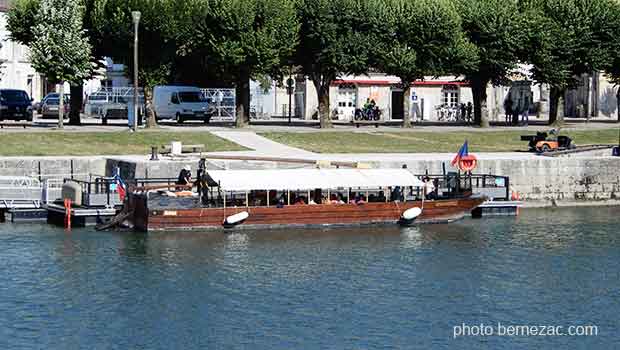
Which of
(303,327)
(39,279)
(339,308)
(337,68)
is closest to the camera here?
(303,327)

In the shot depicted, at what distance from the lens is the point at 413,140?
73.1 metres

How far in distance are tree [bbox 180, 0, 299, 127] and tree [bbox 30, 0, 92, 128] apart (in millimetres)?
5987

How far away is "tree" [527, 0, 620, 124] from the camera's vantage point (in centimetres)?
8162

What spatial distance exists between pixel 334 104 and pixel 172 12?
28158mm

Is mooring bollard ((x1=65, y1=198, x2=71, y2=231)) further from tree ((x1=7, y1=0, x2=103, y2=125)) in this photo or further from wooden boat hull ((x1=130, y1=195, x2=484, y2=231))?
tree ((x1=7, y1=0, x2=103, y2=125))

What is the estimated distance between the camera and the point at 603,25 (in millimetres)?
82875

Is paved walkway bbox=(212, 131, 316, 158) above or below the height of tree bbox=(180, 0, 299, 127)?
below

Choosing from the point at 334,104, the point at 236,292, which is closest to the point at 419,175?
the point at 236,292

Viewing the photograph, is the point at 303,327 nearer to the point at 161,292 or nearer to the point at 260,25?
the point at 161,292

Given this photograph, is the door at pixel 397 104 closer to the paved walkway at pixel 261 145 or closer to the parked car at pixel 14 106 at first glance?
the paved walkway at pixel 261 145

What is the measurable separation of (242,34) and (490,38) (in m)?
16.2

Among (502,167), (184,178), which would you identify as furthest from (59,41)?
(502,167)

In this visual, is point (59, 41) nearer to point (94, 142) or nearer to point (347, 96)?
point (94, 142)

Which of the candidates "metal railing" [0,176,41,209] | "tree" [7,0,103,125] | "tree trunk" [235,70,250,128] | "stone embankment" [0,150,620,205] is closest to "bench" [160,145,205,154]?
"stone embankment" [0,150,620,205]
